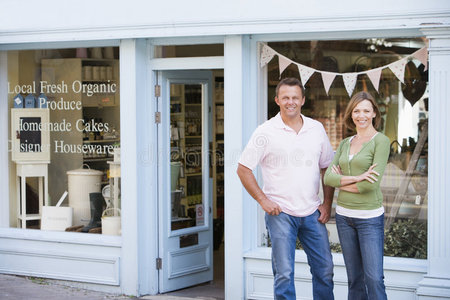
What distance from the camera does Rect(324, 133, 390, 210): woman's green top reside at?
531 cm

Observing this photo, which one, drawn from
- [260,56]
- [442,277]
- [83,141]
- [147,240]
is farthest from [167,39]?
[442,277]

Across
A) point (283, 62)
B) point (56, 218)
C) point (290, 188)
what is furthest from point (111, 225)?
point (290, 188)

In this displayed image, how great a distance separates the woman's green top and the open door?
280cm

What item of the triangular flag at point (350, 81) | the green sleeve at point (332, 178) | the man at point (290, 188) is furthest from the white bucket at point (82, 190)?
the green sleeve at point (332, 178)

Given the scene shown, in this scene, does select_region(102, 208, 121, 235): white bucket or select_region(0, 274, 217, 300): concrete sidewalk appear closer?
select_region(0, 274, 217, 300): concrete sidewalk

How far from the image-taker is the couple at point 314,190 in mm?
5355

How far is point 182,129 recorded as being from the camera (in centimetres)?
803

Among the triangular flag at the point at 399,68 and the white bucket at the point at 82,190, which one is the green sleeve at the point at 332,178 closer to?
the triangular flag at the point at 399,68

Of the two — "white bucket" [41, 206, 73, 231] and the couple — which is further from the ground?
the couple

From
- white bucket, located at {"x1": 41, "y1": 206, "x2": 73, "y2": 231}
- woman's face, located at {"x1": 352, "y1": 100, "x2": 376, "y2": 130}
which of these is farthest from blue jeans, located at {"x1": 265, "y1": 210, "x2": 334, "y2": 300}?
white bucket, located at {"x1": 41, "y1": 206, "x2": 73, "y2": 231}

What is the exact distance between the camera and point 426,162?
668 cm

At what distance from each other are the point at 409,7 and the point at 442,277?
232 centimetres

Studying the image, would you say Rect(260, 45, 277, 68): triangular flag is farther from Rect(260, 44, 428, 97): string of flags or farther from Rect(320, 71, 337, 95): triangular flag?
Rect(320, 71, 337, 95): triangular flag

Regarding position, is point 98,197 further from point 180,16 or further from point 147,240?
point 180,16
